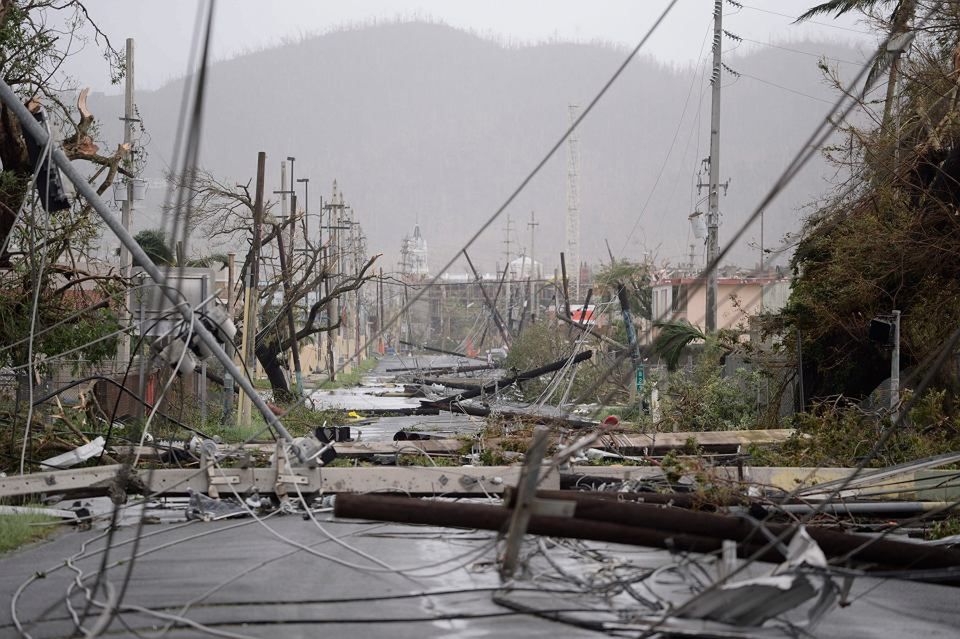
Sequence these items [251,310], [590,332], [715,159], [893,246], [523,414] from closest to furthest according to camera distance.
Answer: [893,246] < [523,414] < [251,310] < [590,332] < [715,159]

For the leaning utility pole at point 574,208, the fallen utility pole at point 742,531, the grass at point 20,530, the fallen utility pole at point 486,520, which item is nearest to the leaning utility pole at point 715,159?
the grass at point 20,530

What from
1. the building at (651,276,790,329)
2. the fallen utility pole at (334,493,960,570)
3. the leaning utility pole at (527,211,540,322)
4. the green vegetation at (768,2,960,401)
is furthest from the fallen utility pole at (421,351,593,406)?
the leaning utility pole at (527,211,540,322)

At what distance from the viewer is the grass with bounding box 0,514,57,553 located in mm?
8516

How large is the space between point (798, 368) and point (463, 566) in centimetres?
1497

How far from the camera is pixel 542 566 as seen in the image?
6793 mm

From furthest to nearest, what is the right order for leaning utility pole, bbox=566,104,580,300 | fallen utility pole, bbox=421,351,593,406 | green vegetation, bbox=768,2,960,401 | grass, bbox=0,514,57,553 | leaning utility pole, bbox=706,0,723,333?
leaning utility pole, bbox=566,104,580,300
leaning utility pole, bbox=706,0,723,333
fallen utility pole, bbox=421,351,593,406
green vegetation, bbox=768,2,960,401
grass, bbox=0,514,57,553

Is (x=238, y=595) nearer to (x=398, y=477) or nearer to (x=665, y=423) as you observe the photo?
(x=398, y=477)

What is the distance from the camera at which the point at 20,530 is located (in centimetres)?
884

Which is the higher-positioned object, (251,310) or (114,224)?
(114,224)

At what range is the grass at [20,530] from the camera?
852 cm

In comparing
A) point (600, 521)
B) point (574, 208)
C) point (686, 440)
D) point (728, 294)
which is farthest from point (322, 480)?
point (574, 208)

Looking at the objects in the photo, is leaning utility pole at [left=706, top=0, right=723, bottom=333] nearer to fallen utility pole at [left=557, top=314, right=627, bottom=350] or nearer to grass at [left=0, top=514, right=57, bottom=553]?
fallen utility pole at [left=557, top=314, right=627, bottom=350]

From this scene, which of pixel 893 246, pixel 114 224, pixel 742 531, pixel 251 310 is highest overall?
pixel 893 246

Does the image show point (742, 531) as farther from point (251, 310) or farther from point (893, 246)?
point (251, 310)
